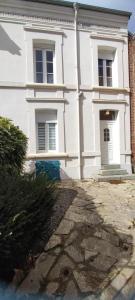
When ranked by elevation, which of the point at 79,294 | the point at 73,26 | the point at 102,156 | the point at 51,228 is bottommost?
the point at 79,294

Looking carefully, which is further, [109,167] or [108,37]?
[108,37]

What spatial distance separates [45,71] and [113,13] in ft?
13.9

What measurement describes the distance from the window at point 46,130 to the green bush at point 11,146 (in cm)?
468

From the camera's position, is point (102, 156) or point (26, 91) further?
point (102, 156)

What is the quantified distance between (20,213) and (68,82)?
11.8 metres

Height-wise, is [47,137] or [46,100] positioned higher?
[46,100]

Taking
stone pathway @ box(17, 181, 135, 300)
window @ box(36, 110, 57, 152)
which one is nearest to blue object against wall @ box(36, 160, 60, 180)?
window @ box(36, 110, 57, 152)

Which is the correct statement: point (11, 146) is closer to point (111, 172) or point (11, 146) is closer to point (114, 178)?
point (114, 178)

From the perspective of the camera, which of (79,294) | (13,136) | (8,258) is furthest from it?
(13,136)

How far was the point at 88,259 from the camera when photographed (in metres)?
7.59

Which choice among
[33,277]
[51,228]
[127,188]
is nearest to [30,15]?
[127,188]

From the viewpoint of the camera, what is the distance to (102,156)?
17.8 meters

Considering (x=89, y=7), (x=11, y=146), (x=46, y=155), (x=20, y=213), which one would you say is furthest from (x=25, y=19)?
(x=20, y=213)

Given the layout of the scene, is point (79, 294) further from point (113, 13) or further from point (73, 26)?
point (113, 13)
